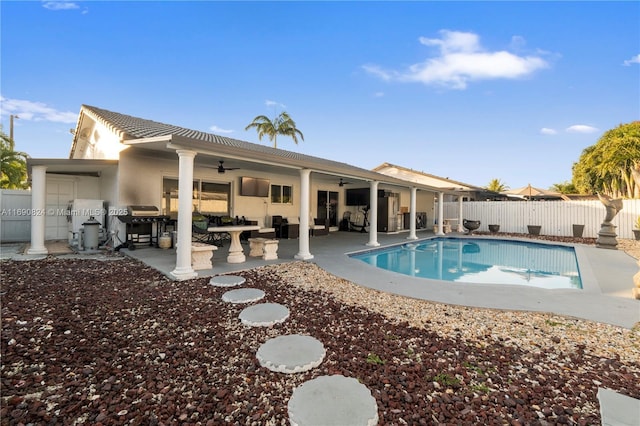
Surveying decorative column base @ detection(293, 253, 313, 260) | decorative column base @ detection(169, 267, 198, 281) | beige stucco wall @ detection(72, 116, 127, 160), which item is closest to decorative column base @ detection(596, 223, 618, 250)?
decorative column base @ detection(293, 253, 313, 260)

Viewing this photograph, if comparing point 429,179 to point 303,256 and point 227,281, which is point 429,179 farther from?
point 227,281

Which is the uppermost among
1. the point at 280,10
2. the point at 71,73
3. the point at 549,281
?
the point at 280,10

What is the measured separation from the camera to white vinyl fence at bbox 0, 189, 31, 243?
969 cm

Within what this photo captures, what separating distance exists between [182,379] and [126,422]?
1.67ft

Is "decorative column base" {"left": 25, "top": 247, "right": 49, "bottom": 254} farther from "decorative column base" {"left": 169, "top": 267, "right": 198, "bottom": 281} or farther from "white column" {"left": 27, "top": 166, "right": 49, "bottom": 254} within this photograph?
"decorative column base" {"left": 169, "top": 267, "right": 198, "bottom": 281}

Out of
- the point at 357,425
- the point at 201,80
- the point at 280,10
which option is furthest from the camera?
the point at 201,80

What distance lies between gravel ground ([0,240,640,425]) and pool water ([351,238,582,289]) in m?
3.68

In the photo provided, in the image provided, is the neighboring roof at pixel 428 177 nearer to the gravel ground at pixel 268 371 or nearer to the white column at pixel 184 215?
the gravel ground at pixel 268 371

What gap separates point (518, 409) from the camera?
82.9 inches

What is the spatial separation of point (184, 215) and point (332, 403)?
436 centimetres

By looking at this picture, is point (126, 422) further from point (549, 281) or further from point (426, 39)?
point (426, 39)

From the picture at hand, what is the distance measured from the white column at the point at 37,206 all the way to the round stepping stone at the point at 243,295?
20.6 feet

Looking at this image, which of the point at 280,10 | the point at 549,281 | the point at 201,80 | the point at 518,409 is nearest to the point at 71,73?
the point at 201,80

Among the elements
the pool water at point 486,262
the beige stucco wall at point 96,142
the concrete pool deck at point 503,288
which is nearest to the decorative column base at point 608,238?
the pool water at point 486,262
